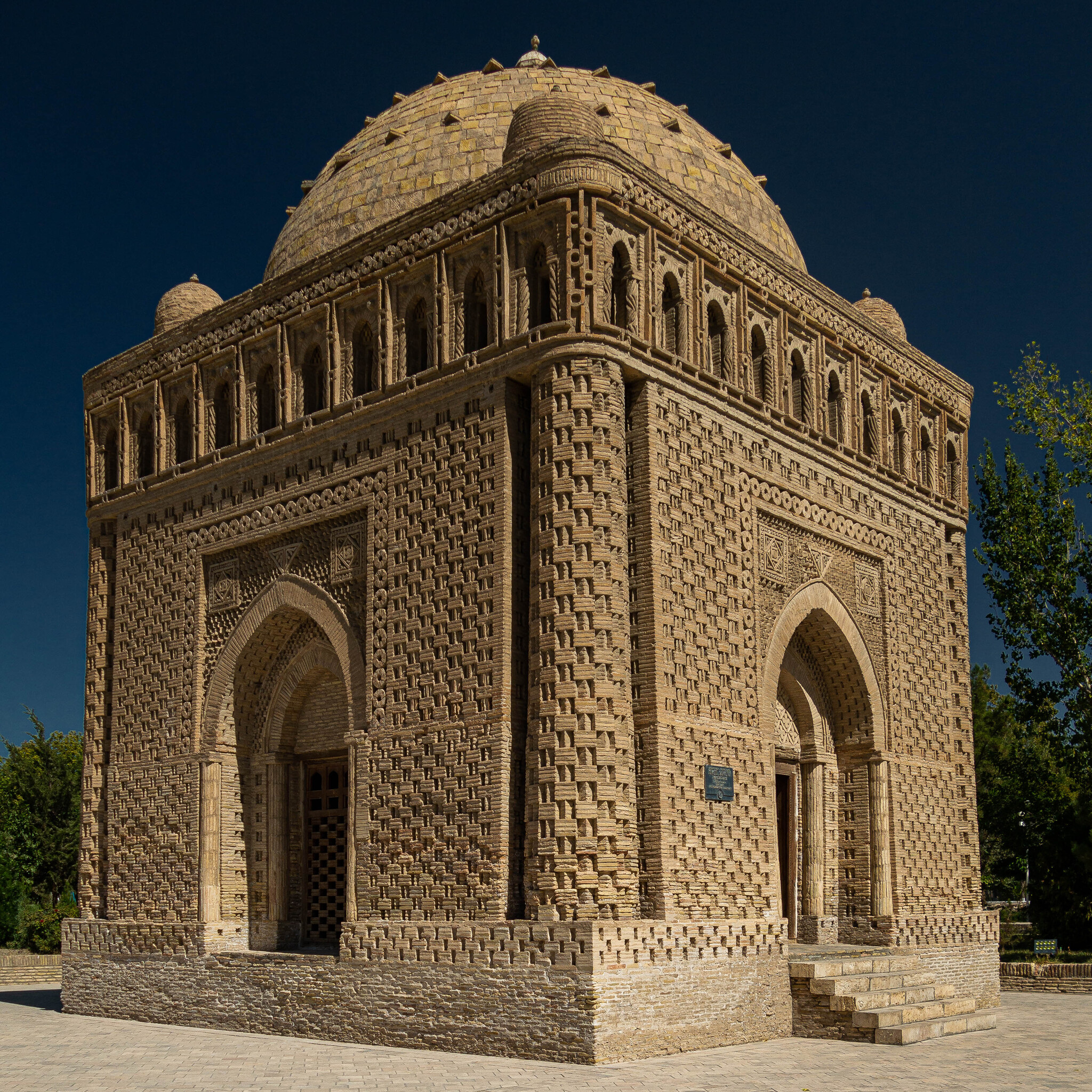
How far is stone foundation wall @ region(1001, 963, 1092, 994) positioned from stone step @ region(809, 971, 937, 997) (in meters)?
4.59

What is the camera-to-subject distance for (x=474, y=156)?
13906 millimetres

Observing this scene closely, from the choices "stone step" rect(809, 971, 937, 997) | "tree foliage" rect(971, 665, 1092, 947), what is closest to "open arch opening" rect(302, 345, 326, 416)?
"stone step" rect(809, 971, 937, 997)

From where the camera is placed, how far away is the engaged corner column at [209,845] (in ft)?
42.3

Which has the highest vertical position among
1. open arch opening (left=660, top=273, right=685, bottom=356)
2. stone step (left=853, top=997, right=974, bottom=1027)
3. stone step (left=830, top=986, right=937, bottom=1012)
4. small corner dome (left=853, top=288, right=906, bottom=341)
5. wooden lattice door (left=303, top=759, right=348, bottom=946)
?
small corner dome (left=853, top=288, right=906, bottom=341)

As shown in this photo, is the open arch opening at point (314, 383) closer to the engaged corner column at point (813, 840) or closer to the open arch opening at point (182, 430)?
the open arch opening at point (182, 430)

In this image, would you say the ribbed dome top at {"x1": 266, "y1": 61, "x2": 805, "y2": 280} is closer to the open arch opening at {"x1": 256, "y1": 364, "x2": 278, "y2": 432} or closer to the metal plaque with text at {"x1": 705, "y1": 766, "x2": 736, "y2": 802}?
the open arch opening at {"x1": 256, "y1": 364, "x2": 278, "y2": 432}

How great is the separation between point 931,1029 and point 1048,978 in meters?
5.97

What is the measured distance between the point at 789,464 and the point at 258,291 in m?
5.42

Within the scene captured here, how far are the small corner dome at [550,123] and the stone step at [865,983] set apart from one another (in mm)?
7006

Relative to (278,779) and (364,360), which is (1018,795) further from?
(364,360)

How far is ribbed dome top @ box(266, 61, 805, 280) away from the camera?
14008 millimetres

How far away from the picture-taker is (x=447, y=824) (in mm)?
10812

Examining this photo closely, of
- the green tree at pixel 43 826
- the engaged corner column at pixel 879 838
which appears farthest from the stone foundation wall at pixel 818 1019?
the green tree at pixel 43 826

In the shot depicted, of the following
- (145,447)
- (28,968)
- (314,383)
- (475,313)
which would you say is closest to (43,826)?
(28,968)
